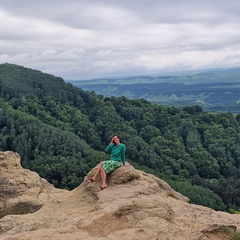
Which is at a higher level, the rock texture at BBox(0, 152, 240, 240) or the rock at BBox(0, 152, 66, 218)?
the rock texture at BBox(0, 152, 240, 240)

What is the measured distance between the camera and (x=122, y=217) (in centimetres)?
1427

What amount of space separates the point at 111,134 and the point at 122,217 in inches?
4334

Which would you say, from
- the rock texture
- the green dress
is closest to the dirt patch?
the rock texture

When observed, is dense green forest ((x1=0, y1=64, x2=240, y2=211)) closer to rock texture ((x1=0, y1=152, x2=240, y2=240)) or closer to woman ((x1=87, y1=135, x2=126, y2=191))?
woman ((x1=87, y1=135, x2=126, y2=191))

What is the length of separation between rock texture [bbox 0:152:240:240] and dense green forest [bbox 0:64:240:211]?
63929mm

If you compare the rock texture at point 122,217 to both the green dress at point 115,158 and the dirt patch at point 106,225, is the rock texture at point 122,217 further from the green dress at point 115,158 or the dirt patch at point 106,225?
the green dress at point 115,158

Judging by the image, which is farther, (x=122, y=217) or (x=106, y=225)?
(x=122, y=217)

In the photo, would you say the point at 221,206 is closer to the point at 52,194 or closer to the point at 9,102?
the point at 52,194

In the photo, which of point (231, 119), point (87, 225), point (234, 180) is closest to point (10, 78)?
point (231, 119)

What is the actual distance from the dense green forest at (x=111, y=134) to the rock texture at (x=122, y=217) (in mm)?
63929

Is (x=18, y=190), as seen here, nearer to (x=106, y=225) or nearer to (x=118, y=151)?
(x=118, y=151)

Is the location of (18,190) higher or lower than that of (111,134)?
higher

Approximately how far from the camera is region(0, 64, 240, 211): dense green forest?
90.6 meters

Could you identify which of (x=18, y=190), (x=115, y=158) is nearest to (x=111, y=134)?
(x=18, y=190)
